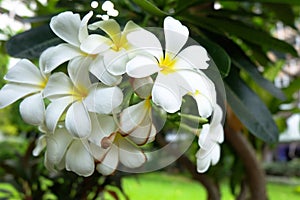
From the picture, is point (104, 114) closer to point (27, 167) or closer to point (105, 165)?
point (105, 165)

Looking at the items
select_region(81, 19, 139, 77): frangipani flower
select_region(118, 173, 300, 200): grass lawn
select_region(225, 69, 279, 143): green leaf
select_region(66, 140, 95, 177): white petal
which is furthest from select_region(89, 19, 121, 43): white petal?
select_region(118, 173, 300, 200): grass lawn

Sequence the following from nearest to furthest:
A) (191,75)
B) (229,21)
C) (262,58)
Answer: (191,75) → (229,21) → (262,58)

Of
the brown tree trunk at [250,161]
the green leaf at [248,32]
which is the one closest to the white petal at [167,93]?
the green leaf at [248,32]

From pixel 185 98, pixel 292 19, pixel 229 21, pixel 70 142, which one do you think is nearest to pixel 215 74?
pixel 185 98

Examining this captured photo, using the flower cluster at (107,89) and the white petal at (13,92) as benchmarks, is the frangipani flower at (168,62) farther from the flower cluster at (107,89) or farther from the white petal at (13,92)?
the white petal at (13,92)

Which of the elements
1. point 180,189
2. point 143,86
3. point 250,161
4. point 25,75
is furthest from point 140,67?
point 180,189
